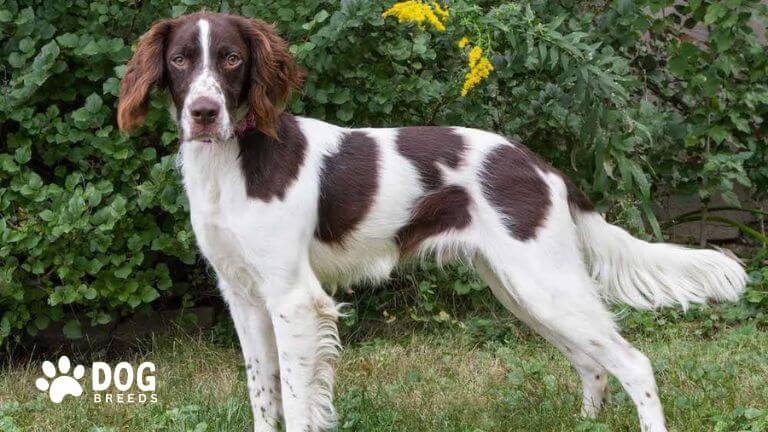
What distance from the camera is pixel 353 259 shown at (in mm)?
3438

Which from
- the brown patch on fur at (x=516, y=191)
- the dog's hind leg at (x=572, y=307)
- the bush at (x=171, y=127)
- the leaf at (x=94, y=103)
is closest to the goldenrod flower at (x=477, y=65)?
the bush at (x=171, y=127)

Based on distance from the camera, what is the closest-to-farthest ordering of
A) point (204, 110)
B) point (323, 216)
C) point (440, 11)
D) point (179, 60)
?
1. point (204, 110)
2. point (179, 60)
3. point (323, 216)
4. point (440, 11)

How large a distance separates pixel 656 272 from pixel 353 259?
3.33ft

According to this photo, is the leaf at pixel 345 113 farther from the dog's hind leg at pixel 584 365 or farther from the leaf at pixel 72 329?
the leaf at pixel 72 329

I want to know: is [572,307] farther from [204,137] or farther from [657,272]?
[204,137]

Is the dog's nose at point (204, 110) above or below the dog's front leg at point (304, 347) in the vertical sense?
above

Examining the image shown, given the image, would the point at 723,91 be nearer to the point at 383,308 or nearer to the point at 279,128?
the point at 383,308

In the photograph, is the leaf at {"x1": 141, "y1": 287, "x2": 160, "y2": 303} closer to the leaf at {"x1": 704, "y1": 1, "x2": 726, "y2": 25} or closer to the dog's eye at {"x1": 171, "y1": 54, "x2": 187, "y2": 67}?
the dog's eye at {"x1": 171, "y1": 54, "x2": 187, "y2": 67}

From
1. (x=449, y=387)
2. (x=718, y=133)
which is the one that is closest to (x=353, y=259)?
(x=449, y=387)

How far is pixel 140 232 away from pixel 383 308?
4.01 ft

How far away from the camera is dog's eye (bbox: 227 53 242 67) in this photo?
312cm

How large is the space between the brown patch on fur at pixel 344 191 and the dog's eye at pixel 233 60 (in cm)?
42

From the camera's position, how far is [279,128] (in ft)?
10.9

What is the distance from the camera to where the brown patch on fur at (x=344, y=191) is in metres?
3.34
